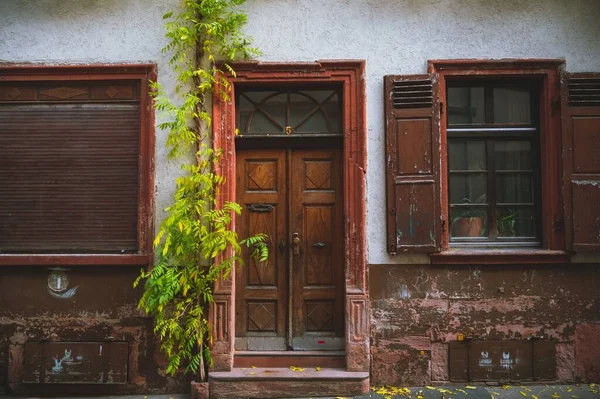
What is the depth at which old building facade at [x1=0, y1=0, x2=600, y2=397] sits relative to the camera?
490 centimetres

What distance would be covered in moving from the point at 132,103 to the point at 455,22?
377 centimetres

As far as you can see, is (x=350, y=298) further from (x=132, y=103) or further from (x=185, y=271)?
(x=132, y=103)

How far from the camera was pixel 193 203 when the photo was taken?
4.81 meters

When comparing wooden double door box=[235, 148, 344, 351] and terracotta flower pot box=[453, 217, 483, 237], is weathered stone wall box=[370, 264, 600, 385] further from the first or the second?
wooden double door box=[235, 148, 344, 351]

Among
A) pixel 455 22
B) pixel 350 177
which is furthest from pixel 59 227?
A: pixel 455 22

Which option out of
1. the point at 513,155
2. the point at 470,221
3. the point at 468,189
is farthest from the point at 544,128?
the point at 470,221

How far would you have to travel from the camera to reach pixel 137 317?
4.93 metres

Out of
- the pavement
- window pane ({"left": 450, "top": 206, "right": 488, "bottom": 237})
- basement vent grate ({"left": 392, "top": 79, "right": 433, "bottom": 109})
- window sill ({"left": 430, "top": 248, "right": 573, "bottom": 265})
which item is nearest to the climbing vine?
the pavement

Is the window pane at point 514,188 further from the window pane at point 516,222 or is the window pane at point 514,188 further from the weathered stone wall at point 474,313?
the weathered stone wall at point 474,313

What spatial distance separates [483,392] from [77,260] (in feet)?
14.9

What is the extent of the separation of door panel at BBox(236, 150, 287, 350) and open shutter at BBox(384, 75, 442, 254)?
1248 mm

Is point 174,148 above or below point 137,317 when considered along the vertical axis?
above

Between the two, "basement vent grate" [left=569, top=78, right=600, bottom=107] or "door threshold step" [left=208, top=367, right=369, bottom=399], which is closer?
"door threshold step" [left=208, top=367, right=369, bottom=399]

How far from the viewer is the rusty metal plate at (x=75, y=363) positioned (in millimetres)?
4848
